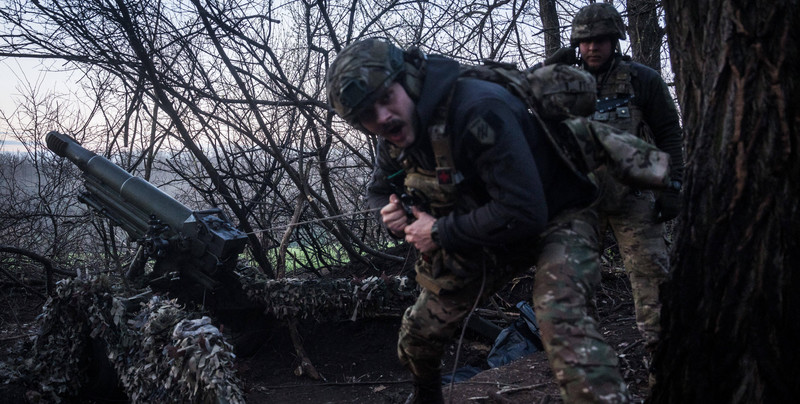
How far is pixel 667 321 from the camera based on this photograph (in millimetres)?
2131

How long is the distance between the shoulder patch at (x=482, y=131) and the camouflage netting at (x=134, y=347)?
1.98 meters

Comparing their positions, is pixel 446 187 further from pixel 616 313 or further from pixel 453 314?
pixel 616 313

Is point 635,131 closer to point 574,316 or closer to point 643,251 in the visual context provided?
point 643,251

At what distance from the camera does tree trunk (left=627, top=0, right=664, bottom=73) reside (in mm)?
6250

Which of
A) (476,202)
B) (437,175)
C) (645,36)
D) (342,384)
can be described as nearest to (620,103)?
(476,202)

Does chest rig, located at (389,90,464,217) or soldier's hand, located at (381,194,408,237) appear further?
soldier's hand, located at (381,194,408,237)

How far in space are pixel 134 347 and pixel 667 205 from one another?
3.46 metres

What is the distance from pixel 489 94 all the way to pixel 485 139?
0.19 m

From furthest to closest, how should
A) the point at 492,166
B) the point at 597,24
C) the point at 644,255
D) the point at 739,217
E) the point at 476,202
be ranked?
the point at 597,24 < the point at 644,255 < the point at 476,202 < the point at 492,166 < the point at 739,217

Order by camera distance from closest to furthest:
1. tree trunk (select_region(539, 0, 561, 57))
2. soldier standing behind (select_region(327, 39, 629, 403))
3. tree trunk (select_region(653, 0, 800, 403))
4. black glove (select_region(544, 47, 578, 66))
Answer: tree trunk (select_region(653, 0, 800, 403)), soldier standing behind (select_region(327, 39, 629, 403)), black glove (select_region(544, 47, 578, 66)), tree trunk (select_region(539, 0, 561, 57))

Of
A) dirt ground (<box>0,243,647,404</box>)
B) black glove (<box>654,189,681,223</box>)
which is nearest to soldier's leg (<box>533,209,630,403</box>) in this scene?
black glove (<box>654,189,681,223</box>)

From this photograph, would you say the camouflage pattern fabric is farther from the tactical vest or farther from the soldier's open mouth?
the tactical vest

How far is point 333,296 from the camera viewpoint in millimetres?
4918

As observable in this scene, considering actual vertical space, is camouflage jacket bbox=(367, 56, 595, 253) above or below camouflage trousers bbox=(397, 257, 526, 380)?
above
